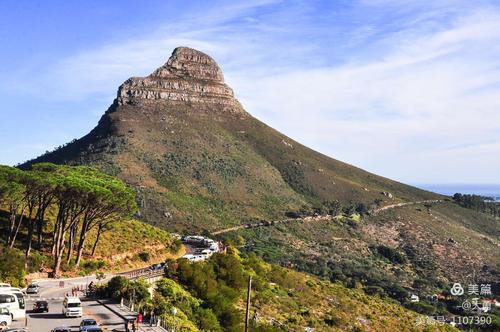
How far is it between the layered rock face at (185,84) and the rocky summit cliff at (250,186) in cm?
34

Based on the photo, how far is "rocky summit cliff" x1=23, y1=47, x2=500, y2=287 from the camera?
104 m

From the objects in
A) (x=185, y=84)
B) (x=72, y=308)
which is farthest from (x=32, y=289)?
(x=185, y=84)

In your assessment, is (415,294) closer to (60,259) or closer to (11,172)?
(60,259)

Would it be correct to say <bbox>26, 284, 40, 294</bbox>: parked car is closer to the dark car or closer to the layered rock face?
the dark car

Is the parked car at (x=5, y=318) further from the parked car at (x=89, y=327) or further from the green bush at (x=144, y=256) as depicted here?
the green bush at (x=144, y=256)

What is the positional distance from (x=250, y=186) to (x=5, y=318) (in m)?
103

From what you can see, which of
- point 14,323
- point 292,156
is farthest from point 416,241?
point 14,323

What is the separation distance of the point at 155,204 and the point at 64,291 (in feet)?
203

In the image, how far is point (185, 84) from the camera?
168 metres

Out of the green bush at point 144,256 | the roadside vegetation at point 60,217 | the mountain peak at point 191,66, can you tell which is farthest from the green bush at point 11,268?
the mountain peak at point 191,66

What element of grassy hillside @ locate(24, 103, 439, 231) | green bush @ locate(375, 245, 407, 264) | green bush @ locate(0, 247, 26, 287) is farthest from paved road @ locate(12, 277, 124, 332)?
green bush @ locate(375, 245, 407, 264)

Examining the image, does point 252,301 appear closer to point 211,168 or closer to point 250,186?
point 250,186

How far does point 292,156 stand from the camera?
159 meters

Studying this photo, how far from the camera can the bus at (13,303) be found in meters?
30.4
